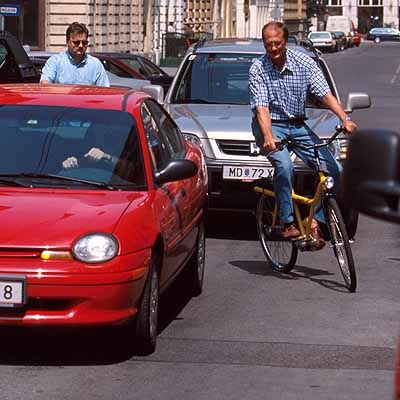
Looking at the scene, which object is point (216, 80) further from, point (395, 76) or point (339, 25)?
point (339, 25)

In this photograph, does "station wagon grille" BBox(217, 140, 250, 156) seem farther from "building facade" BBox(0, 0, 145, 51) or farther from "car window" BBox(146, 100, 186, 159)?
"building facade" BBox(0, 0, 145, 51)

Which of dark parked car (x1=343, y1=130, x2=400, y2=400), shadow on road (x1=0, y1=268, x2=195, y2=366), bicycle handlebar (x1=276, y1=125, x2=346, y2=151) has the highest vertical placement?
dark parked car (x1=343, y1=130, x2=400, y2=400)

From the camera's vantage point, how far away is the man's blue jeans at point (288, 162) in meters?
9.98

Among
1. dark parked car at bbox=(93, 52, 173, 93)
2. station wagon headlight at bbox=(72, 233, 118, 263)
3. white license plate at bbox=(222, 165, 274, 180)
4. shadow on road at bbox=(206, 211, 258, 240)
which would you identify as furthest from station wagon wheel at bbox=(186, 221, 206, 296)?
dark parked car at bbox=(93, 52, 173, 93)

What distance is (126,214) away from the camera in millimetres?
7398

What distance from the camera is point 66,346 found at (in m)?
7.77

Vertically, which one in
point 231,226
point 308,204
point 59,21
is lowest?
point 231,226

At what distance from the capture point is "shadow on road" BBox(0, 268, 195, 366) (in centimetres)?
738

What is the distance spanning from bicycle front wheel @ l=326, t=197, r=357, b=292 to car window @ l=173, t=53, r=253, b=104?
3645mm

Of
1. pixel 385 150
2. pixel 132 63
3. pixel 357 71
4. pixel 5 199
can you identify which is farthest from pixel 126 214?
pixel 357 71

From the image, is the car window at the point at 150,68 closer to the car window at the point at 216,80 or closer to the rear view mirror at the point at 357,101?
the car window at the point at 216,80

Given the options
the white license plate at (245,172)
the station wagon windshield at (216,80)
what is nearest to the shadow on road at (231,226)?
the white license plate at (245,172)

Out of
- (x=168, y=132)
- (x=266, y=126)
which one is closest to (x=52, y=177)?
(x=168, y=132)

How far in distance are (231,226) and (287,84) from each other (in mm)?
3043
